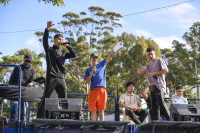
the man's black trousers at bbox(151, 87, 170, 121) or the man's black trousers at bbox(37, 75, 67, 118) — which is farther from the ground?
the man's black trousers at bbox(37, 75, 67, 118)

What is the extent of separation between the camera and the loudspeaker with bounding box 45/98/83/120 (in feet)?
12.5

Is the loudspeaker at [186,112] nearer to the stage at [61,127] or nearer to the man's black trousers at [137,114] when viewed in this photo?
the stage at [61,127]

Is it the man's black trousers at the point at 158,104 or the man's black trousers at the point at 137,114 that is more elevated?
the man's black trousers at the point at 158,104

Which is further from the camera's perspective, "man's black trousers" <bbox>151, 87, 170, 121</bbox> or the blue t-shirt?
Answer: the blue t-shirt

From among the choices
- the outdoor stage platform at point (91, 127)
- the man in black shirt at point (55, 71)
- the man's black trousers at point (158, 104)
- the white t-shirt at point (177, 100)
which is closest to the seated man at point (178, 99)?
the white t-shirt at point (177, 100)

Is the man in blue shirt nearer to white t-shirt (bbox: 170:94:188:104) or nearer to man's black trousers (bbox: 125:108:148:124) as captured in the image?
man's black trousers (bbox: 125:108:148:124)

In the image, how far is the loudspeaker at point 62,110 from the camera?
3797mm

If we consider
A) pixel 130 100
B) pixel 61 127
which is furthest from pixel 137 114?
pixel 61 127

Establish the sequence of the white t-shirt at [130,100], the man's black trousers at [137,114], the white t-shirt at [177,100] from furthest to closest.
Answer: the white t-shirt at [177,100] → the white t-shirt at [130,100] → the man's black trousers at [137,114]

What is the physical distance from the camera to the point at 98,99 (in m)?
4.92

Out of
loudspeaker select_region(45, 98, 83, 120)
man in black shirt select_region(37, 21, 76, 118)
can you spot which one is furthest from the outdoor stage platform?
man in black shirt select_region(37, 21, 76, 118)

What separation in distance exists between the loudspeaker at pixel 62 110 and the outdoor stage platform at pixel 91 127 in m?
0.11

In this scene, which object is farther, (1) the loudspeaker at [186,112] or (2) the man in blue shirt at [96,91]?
(2) the man in blue shirt at [96,91]

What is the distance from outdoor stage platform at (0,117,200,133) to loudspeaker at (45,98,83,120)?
4.4 inches
